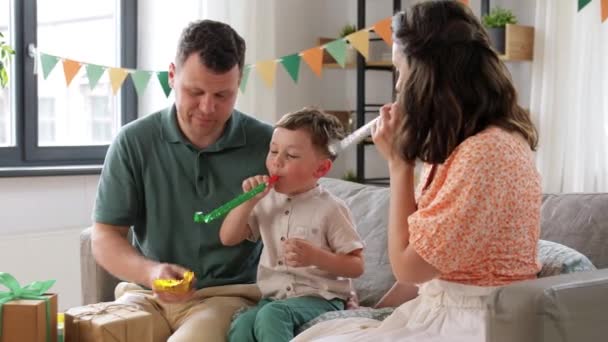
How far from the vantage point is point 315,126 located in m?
1.94

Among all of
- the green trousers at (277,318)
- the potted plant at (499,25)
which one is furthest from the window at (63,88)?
the green trousers at (277,318)

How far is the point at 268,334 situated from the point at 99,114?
245 centimetres

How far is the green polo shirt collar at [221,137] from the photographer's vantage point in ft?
6.82

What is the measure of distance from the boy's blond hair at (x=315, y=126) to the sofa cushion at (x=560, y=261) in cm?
52

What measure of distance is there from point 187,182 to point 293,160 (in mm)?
294

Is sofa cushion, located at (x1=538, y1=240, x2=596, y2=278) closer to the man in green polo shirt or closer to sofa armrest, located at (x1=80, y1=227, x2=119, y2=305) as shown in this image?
the man in green polo shirt

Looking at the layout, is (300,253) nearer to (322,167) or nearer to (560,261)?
(322,167)

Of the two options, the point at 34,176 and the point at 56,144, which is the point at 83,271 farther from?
the point at 56,144

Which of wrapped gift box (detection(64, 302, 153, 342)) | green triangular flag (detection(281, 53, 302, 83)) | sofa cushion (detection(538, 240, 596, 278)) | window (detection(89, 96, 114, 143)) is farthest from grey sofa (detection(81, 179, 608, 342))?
window (detection(89, 96, 114, 143))

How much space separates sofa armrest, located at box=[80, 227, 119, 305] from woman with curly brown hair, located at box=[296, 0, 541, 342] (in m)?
0.90

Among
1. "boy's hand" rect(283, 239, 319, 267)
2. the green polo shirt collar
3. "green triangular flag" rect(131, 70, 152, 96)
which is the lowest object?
"boy's hand" rect(283, 239, 319, 267)

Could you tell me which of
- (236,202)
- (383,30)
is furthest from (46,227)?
(236,202)

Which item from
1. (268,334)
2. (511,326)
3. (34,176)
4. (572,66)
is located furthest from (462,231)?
(34,176)

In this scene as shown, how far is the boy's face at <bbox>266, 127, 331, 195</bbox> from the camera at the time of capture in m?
1.92
